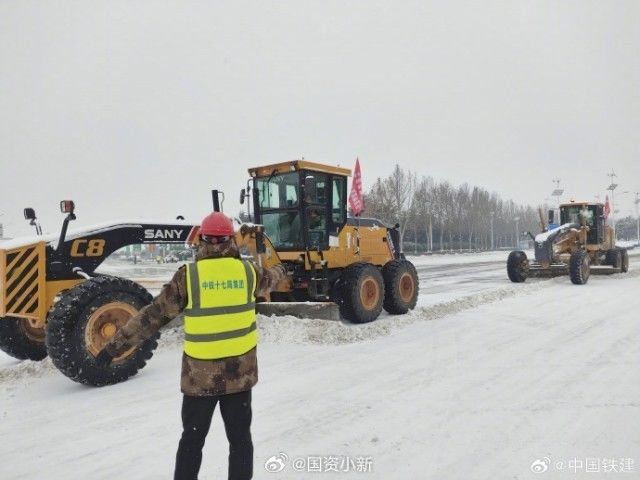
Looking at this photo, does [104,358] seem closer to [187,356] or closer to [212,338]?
[187,356]

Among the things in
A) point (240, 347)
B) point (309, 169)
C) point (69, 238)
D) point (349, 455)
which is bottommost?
point (349, 455)

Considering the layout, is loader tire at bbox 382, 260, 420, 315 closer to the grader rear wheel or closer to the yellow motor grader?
the yellow motor grader

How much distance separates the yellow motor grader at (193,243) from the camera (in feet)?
16.3

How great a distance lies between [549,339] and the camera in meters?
6.95

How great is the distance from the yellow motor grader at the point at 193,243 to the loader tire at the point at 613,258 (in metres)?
11.3

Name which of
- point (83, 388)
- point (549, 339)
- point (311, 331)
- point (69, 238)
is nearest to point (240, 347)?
point (83, 388)

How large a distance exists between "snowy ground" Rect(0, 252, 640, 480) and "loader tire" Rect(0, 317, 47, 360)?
154 mm

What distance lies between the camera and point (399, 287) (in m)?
9.35

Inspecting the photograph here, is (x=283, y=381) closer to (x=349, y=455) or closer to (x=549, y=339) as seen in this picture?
(x=349, y=455)

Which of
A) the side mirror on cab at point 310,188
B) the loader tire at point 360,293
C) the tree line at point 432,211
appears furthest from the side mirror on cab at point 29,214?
the tree line at point 432,211

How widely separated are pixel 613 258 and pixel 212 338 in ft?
61.3

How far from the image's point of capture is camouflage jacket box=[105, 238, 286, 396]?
8.88 ft

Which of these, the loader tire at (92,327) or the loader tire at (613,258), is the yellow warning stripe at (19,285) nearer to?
the loader tire at (92,327)

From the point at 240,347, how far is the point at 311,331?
428 cm
